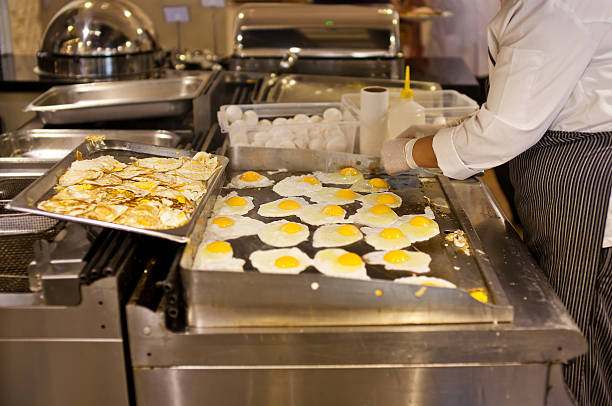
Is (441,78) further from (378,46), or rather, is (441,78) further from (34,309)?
(34,309)

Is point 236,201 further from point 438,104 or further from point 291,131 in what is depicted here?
point 438,104

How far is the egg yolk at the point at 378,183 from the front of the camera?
195 cm

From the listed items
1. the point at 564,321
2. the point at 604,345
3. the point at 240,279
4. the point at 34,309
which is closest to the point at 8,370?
the point at 34,309

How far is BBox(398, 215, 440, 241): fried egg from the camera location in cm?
163

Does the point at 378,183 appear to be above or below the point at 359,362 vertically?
above

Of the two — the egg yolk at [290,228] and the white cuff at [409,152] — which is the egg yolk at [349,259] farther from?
the white cuff at [409,152]

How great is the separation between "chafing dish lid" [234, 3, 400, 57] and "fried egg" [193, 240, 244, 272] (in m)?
2.36

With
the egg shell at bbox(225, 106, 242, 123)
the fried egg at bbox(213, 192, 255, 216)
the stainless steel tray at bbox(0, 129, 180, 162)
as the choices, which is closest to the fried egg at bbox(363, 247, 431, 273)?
the fried egg at bbox(213, 192, 255, 216)

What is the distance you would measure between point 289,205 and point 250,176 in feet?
0.84

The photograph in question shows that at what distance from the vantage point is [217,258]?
1.48 m

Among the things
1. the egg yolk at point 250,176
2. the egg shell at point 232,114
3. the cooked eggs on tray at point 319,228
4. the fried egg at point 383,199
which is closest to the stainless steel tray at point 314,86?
the egg shell at point 232,114

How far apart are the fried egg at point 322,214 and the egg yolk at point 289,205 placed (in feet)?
0.08

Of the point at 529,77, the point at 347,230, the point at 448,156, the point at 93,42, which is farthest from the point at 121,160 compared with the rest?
the point at 93,42

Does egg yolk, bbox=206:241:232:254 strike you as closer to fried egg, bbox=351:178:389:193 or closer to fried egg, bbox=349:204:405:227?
fried egg, bbox=349:204:405:227
